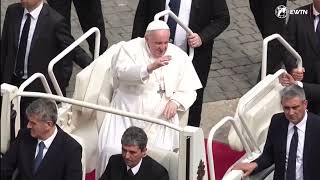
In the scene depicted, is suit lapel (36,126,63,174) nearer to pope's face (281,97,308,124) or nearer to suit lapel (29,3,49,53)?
pope's face (281,97,308,124)

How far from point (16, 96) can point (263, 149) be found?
1991mm

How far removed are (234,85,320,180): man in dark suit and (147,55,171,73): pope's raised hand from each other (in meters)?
1.02

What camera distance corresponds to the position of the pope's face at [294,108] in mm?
7473

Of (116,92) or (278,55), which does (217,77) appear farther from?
(116,92)

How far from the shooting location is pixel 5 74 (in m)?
9.16

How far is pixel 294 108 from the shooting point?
7.52m

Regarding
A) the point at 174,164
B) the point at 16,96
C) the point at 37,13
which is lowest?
the point at 174,164

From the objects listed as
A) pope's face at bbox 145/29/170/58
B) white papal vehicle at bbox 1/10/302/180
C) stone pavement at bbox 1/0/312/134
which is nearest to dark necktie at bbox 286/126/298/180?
white papal vehicle at bbox 1/10/302/180

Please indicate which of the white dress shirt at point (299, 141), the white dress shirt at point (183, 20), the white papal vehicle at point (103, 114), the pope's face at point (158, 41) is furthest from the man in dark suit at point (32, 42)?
the white dress shirt at point (299, 141)

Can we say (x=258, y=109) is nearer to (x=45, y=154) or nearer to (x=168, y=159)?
(x=168, y=159)

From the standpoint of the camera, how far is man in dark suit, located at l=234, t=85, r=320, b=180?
301 inches

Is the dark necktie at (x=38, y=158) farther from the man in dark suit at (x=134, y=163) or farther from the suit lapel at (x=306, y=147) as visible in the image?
the suit lapel at (x=306, y=147)

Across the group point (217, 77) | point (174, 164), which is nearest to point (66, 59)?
point (174, 164)

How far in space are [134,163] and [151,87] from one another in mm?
1328
